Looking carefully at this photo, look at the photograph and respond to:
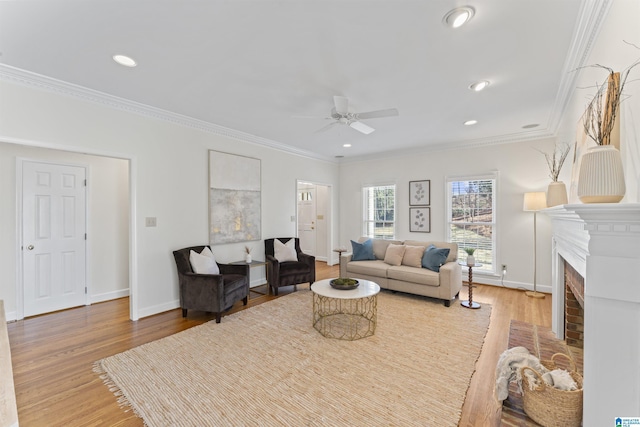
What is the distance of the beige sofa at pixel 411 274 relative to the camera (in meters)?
3.87

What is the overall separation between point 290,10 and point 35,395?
336 centimetres

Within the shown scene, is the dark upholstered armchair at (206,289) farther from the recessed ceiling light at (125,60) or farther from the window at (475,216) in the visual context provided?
the window at (475,216)

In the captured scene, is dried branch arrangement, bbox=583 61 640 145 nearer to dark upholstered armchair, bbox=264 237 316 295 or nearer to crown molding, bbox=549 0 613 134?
crown molding, bbox=549 0 613 134

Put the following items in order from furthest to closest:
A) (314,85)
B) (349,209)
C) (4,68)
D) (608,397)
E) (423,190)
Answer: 1. (349,209)
2. (423,190)
3. (314,85)
4. (4,68)
5. (608,397)

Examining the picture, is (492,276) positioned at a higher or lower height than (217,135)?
lower

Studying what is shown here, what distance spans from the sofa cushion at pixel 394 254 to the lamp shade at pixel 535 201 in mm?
2032

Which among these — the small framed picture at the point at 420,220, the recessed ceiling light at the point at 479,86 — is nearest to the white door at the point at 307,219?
the small framed picture at the point at 420,220

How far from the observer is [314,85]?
2.87 meters

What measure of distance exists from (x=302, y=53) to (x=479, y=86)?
1.95m

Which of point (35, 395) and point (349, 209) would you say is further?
point (349, 209)

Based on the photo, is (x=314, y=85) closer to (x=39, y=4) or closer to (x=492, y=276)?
(x=39, y=4)

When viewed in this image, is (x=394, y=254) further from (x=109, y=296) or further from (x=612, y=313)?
(x=109, y=296)

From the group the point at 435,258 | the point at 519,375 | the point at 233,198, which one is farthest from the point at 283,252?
the point at 519,375

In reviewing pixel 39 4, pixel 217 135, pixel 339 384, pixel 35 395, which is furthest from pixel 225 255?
pixel 39 4
